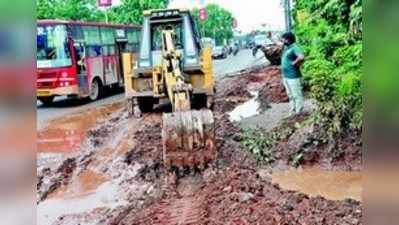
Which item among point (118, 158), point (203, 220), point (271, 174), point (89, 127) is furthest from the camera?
point (89, 127)

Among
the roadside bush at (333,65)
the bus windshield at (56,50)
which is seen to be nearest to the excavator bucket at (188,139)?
the roadside bush at (333,65)

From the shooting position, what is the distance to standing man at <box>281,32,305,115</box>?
10.1ft

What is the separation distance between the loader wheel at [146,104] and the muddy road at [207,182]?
A: 0.48 m

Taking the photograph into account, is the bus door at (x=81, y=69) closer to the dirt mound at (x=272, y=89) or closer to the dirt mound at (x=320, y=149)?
the dirt mound at (x=272, y=89)

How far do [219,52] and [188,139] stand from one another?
1.36 metres

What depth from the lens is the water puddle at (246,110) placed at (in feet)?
11.9

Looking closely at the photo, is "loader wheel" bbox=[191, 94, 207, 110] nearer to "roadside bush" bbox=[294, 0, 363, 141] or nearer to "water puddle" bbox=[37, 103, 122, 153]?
"water puddle" bbox=[37, 103, 122, 153]

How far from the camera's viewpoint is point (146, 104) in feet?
13.7

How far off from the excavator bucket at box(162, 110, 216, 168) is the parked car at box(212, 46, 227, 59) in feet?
3.40

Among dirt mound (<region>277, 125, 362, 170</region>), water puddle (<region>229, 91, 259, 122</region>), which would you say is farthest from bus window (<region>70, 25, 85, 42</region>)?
dirt mound (<region>277, 125, 362, 170</region>)

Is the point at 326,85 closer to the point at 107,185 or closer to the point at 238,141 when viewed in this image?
the point at 238,141
